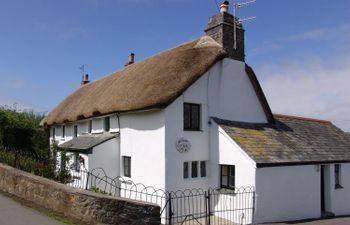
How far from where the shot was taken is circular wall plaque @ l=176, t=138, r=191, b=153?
14.4m

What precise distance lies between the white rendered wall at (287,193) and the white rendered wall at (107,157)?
684 cm

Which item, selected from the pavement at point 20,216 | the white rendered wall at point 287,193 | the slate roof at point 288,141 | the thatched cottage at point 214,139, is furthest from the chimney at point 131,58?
the pavement at point 20,216

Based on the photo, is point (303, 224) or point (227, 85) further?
point (227, 85)

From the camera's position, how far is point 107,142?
16703 millimetres

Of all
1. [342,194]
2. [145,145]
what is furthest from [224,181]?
[342,194]

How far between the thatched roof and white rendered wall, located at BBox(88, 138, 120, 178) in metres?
1.68

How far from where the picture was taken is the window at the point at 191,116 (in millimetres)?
14977

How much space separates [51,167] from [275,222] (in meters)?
8.61

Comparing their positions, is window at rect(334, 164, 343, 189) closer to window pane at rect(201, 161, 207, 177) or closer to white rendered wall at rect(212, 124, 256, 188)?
white rendered wall at rect(212, 124, 256, 188)

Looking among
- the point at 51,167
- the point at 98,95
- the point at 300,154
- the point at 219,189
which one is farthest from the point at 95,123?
the point at 300,154

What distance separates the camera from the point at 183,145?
14.6 meters

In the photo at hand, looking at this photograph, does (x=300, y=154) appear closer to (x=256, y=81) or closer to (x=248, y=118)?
(x=248, y=118)

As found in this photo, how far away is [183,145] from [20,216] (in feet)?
23.4

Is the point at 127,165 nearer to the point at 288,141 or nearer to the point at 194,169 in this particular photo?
the point at 194,169
